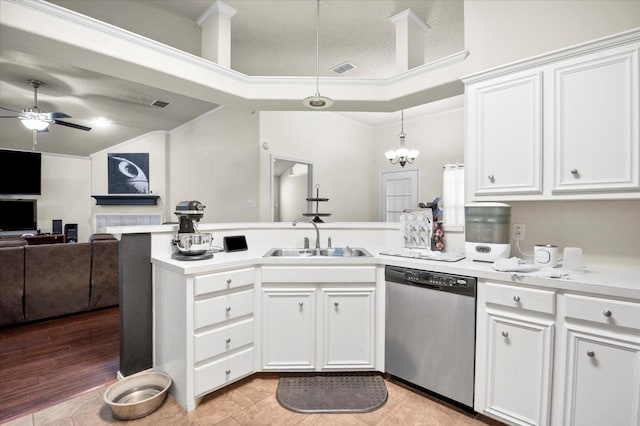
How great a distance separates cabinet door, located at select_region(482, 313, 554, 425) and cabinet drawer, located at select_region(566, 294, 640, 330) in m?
0.14

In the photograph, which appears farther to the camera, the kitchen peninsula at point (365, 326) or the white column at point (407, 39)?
the white column at point (407, 39)

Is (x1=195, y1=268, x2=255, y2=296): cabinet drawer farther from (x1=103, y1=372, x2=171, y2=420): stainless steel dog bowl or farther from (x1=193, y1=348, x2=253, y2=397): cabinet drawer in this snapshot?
(x1=103, y1=372, x2=171, y2=420): stainless steel dog bowl

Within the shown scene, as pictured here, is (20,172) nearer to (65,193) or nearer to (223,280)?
(65,193)

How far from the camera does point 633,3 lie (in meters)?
1.74

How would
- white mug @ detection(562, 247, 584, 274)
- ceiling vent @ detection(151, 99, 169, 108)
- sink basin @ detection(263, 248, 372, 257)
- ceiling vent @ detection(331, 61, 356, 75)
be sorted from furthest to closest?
ceiling vent @ detection(151, 99, 169, 108) → ceiling vent @ detection(331, 61, 356, 75) → sink basin @ detection(263, 248, 372, 257) → white mug @ detection(562, 247, 584, 274)

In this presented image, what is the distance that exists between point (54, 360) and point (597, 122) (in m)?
4.15

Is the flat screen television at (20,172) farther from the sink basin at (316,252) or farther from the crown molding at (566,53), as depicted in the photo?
the crown molding at (566,53)

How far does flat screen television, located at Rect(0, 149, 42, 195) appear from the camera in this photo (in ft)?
21.3

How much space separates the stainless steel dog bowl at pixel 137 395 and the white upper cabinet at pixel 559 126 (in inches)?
95.5

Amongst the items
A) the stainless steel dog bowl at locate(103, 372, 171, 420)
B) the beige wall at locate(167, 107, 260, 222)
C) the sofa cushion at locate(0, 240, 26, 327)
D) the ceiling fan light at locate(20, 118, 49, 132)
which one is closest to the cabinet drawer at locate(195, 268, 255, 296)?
the stainless steel dog bowl at locate(103, 372, 171, 420)

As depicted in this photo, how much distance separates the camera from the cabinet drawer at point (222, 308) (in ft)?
6.07

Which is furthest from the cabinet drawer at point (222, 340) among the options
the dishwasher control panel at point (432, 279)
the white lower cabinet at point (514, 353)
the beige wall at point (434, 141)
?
the beige wall at point (434, 141)

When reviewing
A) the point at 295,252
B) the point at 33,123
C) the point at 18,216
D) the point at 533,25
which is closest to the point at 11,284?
the point at 33,123

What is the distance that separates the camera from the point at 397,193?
6.59 m
